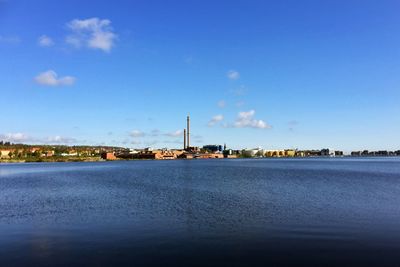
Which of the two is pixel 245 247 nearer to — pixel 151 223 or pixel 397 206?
pixel 151 223

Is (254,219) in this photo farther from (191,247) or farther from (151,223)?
(191,247)

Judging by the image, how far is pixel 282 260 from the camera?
17.0m

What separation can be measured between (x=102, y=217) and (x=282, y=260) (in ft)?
54.1

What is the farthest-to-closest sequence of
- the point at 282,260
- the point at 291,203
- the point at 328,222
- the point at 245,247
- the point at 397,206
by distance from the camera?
the point at 291,203 < the point at 397,206 < the point at 328,222 < the point at 245,247 < the point at 282,260

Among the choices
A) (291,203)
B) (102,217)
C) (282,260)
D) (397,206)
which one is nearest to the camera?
(282,260)

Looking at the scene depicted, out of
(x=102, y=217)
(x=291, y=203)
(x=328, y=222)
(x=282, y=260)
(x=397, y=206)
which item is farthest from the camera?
(x=291, y=203)

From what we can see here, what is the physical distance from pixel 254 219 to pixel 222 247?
8.52 metres

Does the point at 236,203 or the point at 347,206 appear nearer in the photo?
the point at 347,206

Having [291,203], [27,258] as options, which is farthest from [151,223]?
[291,203]

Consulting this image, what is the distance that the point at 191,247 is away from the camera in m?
19.4

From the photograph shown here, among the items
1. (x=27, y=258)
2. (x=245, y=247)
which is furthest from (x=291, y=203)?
(x=27, y=258)

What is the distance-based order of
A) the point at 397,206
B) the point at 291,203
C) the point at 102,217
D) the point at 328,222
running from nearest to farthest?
the point at 328,222 → the point at 102,217 → the point at 397,206 → the point at 291,203

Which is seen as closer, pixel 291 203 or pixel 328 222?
pixel 328 222

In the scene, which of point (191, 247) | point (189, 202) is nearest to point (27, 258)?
point (191, 247)
